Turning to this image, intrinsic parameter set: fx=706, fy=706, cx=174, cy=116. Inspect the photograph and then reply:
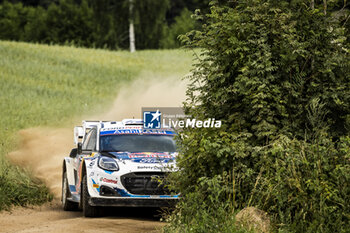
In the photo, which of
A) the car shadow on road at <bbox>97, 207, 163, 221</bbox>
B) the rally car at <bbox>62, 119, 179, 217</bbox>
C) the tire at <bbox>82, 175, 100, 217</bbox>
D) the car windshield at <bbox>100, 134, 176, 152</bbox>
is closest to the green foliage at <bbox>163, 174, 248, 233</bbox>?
the rally car at <bbox>62, 119, 179, 217</bbox>

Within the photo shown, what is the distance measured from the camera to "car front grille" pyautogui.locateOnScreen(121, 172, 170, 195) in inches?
442

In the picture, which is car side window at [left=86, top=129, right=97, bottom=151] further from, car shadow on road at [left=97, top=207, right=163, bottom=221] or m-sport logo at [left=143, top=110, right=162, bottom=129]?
car shadow on road at [left=97, top=207, right=163, bottom=221]

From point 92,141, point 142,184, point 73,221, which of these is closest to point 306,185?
point 142,184

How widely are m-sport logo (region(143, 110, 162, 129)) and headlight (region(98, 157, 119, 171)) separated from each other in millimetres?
1965

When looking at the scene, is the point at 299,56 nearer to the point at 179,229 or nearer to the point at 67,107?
the point at 179,229

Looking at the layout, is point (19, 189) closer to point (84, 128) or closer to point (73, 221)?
point (84, 128)

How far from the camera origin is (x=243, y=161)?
848 cm

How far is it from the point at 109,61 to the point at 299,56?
142 ft

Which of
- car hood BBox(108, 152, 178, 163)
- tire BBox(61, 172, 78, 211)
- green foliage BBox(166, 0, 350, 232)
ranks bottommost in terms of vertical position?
tire BBox(61, 172, 78, 211)

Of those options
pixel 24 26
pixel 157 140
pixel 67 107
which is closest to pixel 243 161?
pixel 157 140

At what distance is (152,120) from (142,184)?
Answer: 2.65 meters

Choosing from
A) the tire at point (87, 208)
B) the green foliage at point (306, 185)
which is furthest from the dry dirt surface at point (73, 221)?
→ the green foliage at point (306, 185)

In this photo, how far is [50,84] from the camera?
1609 inches

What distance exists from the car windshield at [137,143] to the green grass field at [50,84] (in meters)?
2.50
